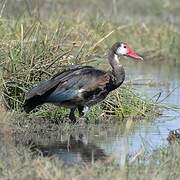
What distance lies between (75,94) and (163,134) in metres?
1.05

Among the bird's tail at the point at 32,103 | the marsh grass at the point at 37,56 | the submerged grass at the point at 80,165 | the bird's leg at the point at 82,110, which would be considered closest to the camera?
the submerged grass at the point at 80,165

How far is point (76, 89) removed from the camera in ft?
31.9

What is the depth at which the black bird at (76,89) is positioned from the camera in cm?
951

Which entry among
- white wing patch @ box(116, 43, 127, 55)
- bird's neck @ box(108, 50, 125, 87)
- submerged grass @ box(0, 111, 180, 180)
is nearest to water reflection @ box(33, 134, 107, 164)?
submerged grass @ box(0, 111, 180, 180)

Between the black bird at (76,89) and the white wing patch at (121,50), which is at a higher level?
the white wing patch at (121,50)

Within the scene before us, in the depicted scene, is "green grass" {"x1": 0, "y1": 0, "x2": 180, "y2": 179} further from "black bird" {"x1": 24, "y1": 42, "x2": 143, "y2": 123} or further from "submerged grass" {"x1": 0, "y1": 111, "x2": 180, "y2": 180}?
"black bird" {"x1": 24, "y1": 42, "x2": 143, "y2": 123}

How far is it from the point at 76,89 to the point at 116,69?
69 centimetres

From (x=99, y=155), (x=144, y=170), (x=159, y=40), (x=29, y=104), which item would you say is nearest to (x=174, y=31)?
(x=159, y=40)

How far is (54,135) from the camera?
9297mm

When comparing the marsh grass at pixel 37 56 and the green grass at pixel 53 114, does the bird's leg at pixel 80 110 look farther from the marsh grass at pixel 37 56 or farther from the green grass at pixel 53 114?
the marsh grass at pixel 37 56

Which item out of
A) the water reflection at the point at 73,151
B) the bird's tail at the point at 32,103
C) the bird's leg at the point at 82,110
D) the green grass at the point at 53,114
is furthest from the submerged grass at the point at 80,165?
the bird's leg at the point at 82,110

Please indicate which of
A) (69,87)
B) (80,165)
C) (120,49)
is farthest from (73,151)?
(120,49)

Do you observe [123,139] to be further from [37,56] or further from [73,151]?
[37,56]

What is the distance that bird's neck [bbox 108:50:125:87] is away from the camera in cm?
1007
